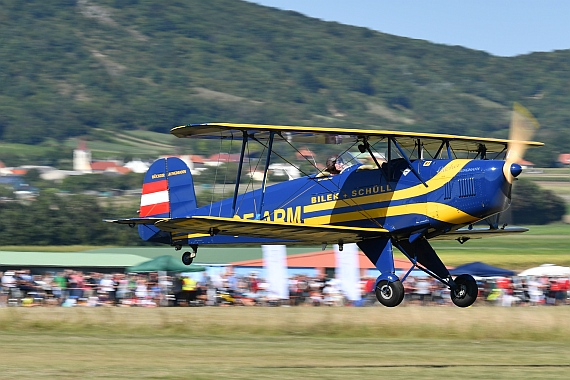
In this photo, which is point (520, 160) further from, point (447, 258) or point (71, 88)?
point (71, 88)

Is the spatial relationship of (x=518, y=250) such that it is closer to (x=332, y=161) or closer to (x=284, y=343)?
(x=284, y=343)

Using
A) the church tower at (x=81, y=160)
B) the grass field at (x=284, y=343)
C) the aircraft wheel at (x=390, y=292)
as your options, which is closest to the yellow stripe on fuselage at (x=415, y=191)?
the aircraft wheel at (x=390, y=292)

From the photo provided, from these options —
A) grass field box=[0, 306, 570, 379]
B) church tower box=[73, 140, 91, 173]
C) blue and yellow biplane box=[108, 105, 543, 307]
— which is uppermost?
church tower box=[73, 140, 91, 173]

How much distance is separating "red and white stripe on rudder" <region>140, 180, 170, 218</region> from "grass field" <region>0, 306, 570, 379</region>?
2.14m

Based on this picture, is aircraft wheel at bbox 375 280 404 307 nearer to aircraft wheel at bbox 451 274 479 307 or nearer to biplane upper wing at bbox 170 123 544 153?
aircraft wheel at bbox 451 274 479 307

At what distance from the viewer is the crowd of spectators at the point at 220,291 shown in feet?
70.8

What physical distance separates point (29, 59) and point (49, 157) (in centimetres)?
7883

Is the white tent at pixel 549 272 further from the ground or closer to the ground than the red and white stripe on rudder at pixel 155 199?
closer to the ground

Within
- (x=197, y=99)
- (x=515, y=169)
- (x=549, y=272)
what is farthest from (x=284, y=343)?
(x=197, y=99)

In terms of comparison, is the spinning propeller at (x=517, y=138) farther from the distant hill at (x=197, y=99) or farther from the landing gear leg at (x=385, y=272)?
the distant hill at (x=197, y=99)

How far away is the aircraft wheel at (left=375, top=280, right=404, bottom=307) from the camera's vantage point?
574 inches

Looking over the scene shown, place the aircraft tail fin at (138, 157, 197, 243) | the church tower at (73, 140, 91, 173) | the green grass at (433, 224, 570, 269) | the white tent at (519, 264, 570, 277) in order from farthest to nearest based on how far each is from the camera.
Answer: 1. the church tower at (73, 140, 91, 173)
2. the green grass at (433, 224, 570, 269)
3. the white tent at (519, 264, 570, 277)
4. the aircraft tail fin at (138, 157, 197, 243)

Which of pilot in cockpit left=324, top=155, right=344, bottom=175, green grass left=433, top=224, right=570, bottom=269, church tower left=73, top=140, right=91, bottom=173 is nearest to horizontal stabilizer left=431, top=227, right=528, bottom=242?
pilot in cockpit left=324, top=155, right=344, bottom=175

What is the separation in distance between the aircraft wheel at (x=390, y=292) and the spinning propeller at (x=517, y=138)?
8.05ft
